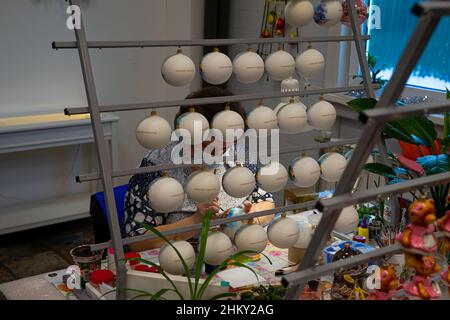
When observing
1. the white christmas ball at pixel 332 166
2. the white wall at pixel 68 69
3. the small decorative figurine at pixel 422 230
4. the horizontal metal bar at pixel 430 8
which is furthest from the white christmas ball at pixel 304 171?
the white wall at pixel 68 69

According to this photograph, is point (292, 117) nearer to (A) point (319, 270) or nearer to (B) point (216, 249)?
(B) point (216, 249)

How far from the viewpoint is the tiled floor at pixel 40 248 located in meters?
3.79

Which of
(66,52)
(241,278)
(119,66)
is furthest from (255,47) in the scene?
(241,278)

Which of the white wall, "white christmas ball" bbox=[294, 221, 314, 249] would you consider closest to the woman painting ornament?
"white christmas ball" bbox=[294, 221, 314, 249]

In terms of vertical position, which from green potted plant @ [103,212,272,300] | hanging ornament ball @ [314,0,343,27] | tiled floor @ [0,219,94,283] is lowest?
tiled floor @ [0,219,94,283]

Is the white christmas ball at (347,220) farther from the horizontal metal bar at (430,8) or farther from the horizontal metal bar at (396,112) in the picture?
the horizontal metal bar at (430,8)

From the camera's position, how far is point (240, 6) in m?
4.55

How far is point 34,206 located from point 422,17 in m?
3.74

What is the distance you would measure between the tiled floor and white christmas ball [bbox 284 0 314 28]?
2.53 meters

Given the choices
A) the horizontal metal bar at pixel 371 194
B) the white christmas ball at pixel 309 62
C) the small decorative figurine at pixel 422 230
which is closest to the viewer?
the horizontal metal bar at pixel 371 194

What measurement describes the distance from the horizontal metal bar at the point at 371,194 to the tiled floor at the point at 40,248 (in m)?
3.01

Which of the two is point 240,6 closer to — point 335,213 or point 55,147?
point 55,147

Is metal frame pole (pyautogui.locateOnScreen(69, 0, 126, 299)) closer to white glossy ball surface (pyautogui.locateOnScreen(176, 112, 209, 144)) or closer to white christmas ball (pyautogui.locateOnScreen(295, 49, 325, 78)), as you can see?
white glossy ball surface (pyautogui.locateOnScreen(176, 112, 209, 144))

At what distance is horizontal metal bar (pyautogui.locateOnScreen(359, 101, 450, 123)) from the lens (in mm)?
971
